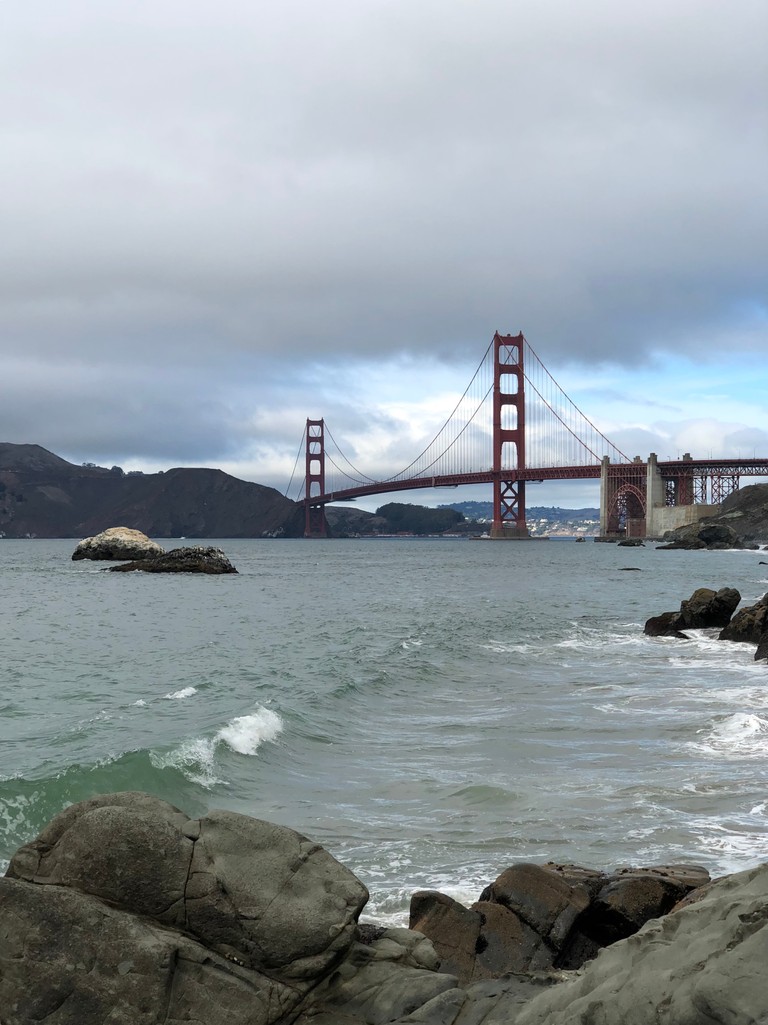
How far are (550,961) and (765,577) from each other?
1589 inches

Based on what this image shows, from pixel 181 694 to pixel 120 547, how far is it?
47.7 metres

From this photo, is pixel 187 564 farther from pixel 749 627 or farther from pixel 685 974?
pixel 685 974

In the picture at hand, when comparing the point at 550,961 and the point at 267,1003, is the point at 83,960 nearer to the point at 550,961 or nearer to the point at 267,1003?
the point at 267,1003

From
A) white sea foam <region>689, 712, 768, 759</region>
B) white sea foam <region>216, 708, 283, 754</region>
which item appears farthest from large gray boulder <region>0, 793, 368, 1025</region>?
white sea foam <region>689, 712, 768, 759</region>

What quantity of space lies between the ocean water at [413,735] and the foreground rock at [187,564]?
2364 cm

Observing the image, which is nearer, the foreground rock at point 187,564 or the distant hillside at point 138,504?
the foreground rock at point 187,564

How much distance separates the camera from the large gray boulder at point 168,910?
3441 millimetres

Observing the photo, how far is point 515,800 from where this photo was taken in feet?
25.0

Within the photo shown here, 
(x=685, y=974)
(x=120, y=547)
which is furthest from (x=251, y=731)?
(x=120, y=547)

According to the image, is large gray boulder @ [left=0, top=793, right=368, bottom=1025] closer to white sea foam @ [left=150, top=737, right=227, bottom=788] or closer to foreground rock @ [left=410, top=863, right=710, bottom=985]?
foreground rock @ [left=410, top=863, right=710, bottom=985]

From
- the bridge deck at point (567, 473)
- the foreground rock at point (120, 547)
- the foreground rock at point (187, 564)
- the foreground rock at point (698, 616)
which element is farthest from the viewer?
the bridge deck at point (567, 473)

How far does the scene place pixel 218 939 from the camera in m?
3.61

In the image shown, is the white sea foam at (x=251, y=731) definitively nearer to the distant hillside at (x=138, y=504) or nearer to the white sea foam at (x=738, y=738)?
the white sea foam at (x=738, y=738)

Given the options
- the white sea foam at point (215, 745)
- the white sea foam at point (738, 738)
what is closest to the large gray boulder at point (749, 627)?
the white sea foam at point (738, 738)
